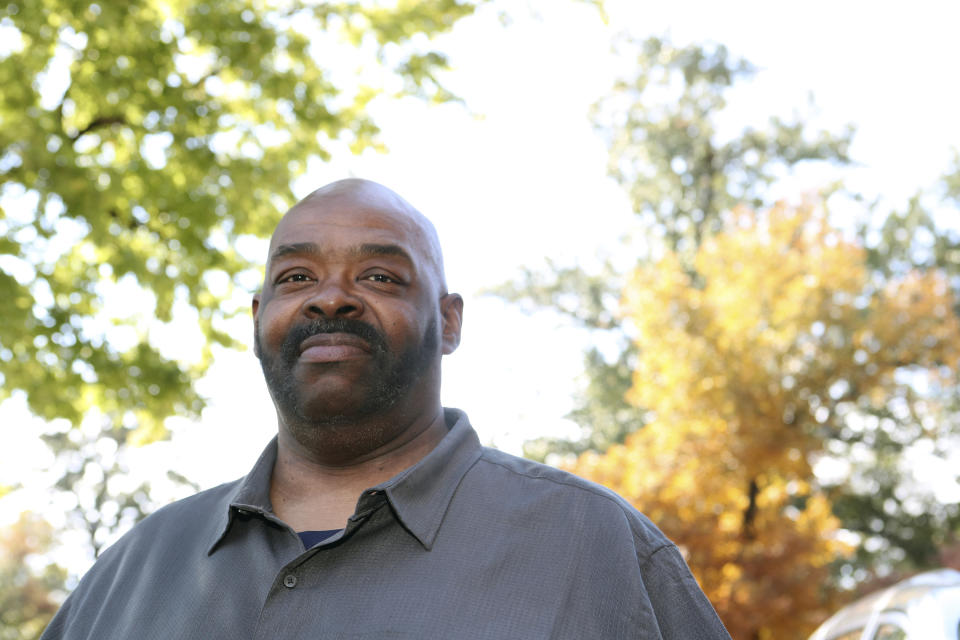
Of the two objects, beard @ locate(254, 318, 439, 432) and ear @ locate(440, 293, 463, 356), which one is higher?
ear @ locate(440, 293, 463, 356)

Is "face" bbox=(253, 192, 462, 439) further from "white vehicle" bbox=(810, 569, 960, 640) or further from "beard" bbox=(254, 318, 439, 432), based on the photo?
"white vehicle" bbox=(810, 569, 960, 640)

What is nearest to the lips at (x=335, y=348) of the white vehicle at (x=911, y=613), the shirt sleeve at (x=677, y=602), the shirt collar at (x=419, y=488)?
the shirt collar at (x=419, y=488)

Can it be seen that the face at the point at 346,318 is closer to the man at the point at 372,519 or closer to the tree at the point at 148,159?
the man at the point at 372,519

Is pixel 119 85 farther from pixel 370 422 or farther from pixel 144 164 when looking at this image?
pixel 370 422

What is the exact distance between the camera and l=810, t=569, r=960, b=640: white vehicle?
163 inches

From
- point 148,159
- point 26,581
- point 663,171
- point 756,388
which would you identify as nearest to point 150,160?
point 148,159

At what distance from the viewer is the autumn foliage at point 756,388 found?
640 inches

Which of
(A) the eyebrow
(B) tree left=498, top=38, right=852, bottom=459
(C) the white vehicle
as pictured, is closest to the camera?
(A) the eyebrow

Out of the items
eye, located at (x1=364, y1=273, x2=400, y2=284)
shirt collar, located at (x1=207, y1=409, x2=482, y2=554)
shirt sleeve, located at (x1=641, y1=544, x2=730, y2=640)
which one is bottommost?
shirt sleeve, located at (x1=641, y1=544, x2=730, y2=640)

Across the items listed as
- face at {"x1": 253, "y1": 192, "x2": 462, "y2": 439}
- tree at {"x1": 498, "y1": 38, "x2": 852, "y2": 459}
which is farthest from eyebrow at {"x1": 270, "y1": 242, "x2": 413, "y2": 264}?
tree at {"x1": 498, "y1": 38, "x2": 852, "y2": 459}

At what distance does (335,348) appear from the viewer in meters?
2.05

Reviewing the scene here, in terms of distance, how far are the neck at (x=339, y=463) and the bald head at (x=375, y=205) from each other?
1.35 ft

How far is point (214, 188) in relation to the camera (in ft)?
20.5

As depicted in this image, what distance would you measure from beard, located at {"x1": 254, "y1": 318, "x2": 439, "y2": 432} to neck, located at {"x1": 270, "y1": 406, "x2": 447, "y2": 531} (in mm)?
33
